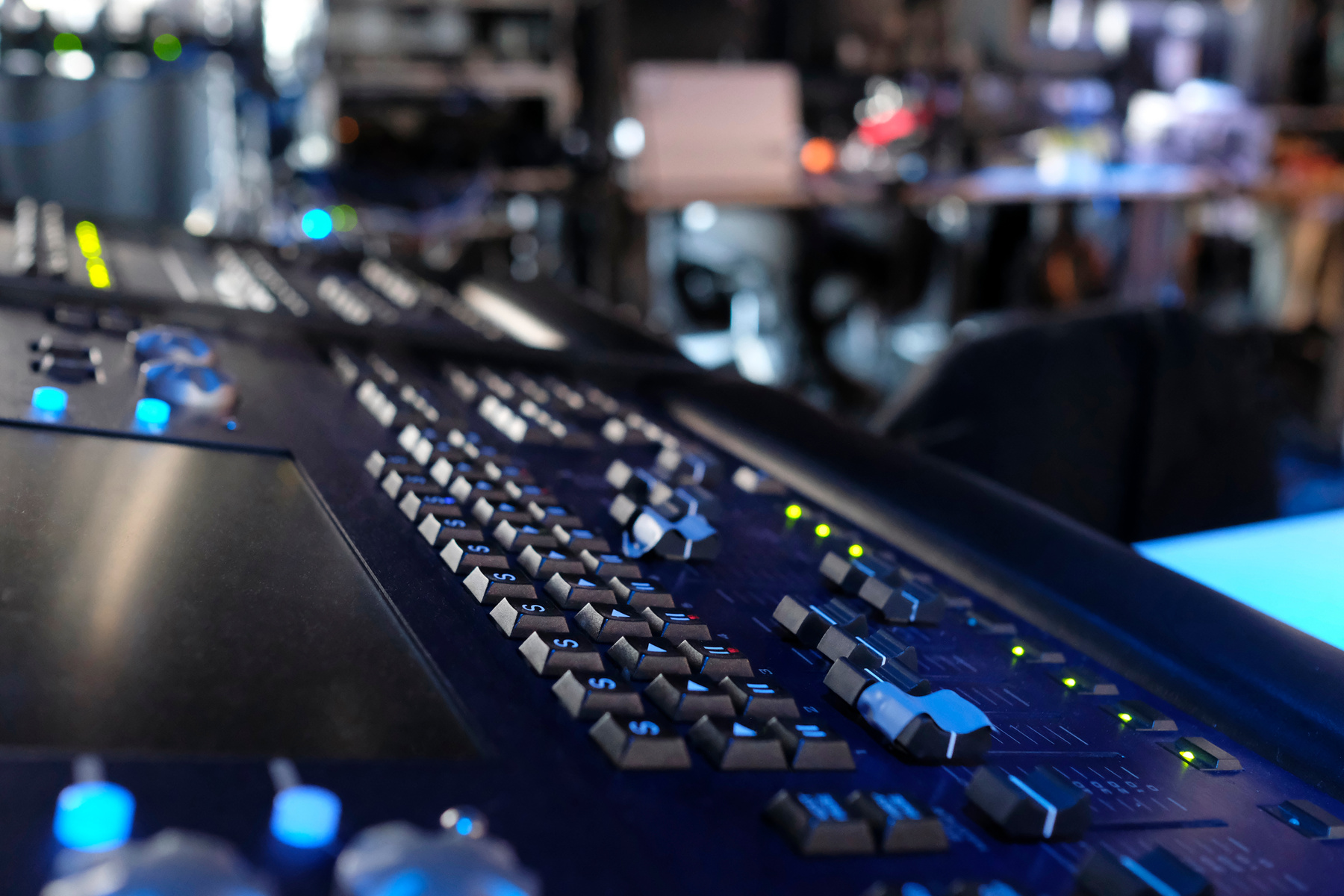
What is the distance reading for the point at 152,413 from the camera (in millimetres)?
553

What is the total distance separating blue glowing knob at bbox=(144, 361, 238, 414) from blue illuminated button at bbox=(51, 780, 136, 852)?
1.21 ft

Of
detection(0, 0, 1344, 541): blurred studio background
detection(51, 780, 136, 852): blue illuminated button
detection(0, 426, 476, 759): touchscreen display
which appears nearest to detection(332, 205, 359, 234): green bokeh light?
detection(0, 0, 1344, 541): blurred studio background

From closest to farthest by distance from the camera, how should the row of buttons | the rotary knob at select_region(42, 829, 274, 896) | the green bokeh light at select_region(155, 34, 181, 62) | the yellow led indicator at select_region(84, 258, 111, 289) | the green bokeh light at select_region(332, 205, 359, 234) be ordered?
1. the rotary knob at select_region(42, 829, 274, 896)
2. the row of buttons
3. the yellow led indicator at select_region(84, 258, 111, 289)
4. the green bokeh light at select_region(155, 34, 181, 62)
5. the green bokeh light at select_region(332, 205, 359, 234)

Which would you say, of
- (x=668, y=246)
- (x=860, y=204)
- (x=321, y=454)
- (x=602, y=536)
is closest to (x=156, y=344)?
(x=321, y=454)

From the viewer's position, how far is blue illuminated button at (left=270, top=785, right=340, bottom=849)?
23 cm

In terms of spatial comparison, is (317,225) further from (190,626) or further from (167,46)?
(190,626)

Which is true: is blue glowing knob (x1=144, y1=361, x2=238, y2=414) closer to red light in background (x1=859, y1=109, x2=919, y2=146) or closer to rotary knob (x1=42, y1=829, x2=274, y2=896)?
rotary knob (x1=42, y1=829, x2=274, y2=896)

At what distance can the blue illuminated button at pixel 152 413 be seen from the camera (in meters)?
0.55

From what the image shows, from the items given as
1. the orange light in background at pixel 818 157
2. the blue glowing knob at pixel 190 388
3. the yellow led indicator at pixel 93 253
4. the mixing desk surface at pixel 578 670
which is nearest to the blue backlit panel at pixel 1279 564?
the mixing desk surface at pixel 578 670

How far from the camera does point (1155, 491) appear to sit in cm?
108

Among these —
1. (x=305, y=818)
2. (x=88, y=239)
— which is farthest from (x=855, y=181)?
(x=305, y=818)

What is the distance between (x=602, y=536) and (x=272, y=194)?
87.6 inches

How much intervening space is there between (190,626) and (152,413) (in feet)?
0.85

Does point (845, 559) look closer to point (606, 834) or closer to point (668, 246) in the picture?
point (606, 834)
